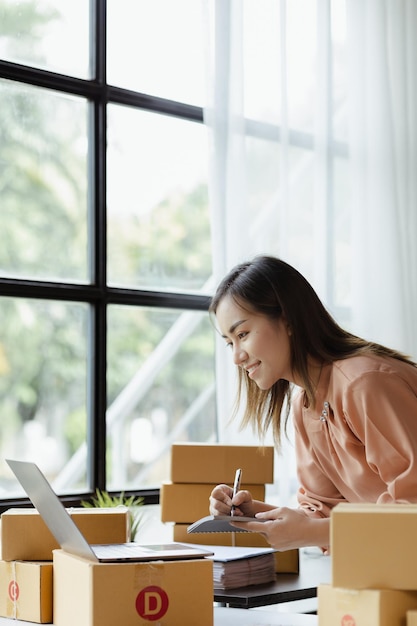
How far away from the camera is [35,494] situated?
159 centimetres

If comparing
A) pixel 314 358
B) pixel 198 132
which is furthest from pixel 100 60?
pixel 314 358

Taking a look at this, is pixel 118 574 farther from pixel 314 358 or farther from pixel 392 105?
pixel 392 105

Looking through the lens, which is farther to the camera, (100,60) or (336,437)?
(100,60)

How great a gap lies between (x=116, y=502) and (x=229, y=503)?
39.8 inches

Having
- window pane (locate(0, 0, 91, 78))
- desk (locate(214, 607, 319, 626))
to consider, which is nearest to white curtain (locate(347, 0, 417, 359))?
window pane (locate(0, 0, 91, 78))

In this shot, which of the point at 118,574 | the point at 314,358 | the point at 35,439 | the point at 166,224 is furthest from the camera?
A: the point at 166,224

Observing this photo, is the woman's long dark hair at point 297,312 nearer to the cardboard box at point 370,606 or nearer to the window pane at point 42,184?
the cardboard box at point 370,606

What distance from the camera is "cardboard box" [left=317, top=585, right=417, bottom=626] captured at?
4.03 ft

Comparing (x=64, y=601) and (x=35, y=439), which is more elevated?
(x=35, y=439)

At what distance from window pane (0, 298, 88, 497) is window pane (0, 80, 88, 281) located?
0.14m

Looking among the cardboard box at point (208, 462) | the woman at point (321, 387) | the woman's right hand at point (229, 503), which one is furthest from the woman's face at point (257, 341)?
the cardboard box at point (208, 462)

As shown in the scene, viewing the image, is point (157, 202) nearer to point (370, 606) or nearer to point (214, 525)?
Answer: point (214, 525)

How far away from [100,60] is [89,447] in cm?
128

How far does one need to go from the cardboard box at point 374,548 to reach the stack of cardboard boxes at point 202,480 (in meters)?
1.21
